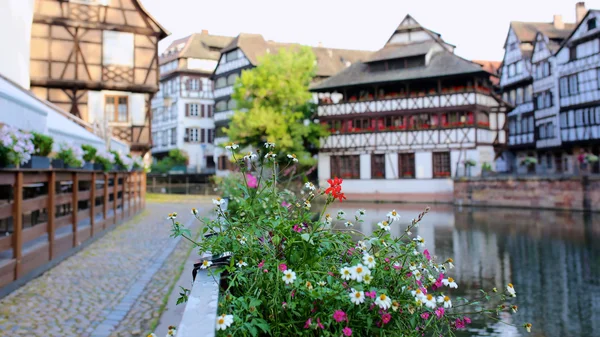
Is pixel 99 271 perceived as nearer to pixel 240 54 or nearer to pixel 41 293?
pixel 41 293

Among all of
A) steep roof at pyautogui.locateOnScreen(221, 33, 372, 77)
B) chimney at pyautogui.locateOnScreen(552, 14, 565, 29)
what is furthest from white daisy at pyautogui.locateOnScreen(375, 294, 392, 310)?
chimney at pyautogui.locateOnScreen(552, 14, 565, 29)

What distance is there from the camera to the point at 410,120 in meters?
35.9

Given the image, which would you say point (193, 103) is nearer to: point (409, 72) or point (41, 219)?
point (409, 72)

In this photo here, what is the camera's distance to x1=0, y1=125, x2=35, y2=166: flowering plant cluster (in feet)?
20.8

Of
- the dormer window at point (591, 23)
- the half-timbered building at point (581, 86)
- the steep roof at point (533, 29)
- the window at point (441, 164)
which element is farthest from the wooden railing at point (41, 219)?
the steep roof at point (533, 29)

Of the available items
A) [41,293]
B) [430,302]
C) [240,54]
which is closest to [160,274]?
[41,293]

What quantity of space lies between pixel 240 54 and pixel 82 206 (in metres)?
37.5

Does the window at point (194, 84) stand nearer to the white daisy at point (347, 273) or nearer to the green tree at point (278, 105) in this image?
the green tree at point (278, 105)

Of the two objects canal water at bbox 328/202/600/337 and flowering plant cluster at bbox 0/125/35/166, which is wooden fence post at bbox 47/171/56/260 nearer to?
flowering plant cluster at bbox 0/125/35/166

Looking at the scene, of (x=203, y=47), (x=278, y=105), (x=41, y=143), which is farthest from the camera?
(x=203, y=47)

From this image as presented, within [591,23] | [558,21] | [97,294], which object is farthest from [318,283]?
[558,21]

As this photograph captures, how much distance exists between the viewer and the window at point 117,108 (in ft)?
85.2

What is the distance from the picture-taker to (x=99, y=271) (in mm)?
8078

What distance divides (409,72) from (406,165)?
5879 mm
